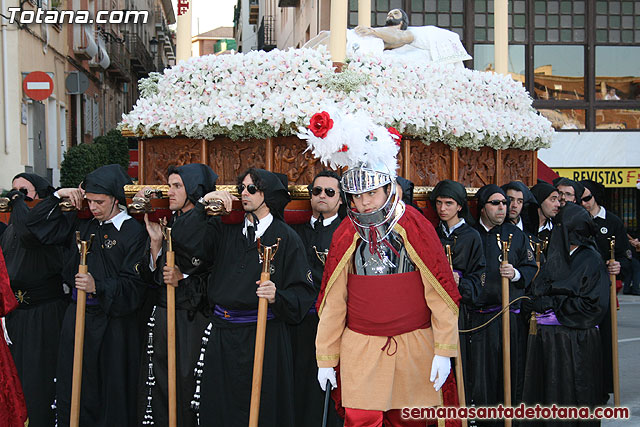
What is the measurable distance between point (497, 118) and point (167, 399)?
366cm

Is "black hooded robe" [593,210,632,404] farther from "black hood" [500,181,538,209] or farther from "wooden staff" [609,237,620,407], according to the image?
"black hood" [500,181,538,209]

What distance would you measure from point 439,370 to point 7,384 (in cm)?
256

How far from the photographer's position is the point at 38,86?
42.5 ft

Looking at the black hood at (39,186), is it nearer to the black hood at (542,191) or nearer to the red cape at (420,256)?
the red cape at (420,256)

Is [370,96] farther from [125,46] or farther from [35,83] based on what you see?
[125,46]

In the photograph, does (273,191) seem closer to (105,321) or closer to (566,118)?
(105,321)

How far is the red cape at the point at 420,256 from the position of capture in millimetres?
4070

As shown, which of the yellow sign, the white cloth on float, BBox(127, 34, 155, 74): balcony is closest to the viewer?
the white cloth on float

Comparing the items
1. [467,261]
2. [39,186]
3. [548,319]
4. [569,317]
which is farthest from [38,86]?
[569,317]

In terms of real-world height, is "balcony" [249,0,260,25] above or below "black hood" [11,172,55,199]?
above

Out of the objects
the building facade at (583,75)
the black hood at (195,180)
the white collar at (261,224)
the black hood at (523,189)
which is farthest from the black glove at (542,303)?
the building facade at (583,75)

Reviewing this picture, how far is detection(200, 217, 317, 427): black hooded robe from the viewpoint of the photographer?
4.72 m

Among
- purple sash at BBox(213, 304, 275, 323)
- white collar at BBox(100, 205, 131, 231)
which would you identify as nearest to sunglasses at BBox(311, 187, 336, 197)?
purple sash at BBox(213, 304, 275, 323)

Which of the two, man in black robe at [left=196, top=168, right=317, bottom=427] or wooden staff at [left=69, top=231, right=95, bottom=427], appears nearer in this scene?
man in black robe at [left=196, top=168, right=317, bottom=427]
